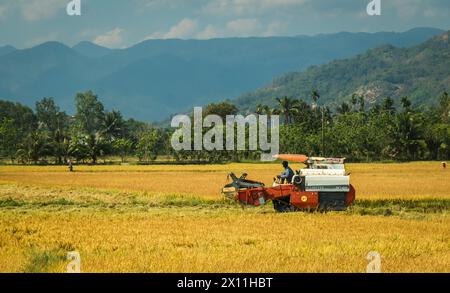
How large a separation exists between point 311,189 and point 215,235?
215 inches

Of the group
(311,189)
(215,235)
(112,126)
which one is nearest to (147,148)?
(112,126)

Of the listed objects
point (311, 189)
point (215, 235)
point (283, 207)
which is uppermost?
point (311, 189)

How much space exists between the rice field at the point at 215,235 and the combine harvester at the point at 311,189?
1.69 feet

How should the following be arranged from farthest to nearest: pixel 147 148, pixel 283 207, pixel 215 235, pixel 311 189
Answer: pixel 147 148, pixel 283 207, pixel 311 189, pixel 215 235

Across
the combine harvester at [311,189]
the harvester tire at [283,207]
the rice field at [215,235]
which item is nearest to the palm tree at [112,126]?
the rice field at [215,235]

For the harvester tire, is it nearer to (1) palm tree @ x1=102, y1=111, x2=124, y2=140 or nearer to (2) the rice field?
(2) the rice field

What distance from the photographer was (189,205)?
83.1ft

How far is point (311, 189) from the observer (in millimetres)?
20141

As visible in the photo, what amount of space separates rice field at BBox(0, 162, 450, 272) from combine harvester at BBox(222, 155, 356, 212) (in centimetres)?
52

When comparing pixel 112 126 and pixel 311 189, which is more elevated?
pixel 112 126

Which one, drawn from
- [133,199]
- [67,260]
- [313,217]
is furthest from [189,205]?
[67,260]

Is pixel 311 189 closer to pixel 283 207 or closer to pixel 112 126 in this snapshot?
pixel 283 207
